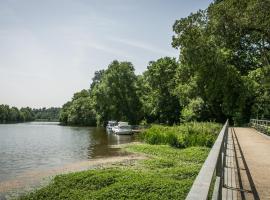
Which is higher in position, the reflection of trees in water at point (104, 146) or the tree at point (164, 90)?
the tree at point (164, 90)

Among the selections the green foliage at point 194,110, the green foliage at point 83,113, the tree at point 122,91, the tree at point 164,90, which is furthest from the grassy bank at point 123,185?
the green foliage at point 83,113

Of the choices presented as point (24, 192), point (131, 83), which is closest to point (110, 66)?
point (131, 83)

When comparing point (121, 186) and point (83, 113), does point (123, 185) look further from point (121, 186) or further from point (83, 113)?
point (83, 113)

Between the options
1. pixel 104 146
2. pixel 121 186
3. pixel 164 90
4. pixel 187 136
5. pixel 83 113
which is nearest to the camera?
pixel 121 186

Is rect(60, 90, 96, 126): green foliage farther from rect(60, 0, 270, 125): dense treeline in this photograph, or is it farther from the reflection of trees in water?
the reflection of trees in water

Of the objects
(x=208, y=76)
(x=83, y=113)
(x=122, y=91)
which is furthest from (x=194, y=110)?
(x=83, y=113)

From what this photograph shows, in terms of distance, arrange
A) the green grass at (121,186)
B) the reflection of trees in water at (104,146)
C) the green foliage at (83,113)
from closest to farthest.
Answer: the green grass at (121,186) → the reflection of trees in water at (104,146) → the green foliage at (83,113)

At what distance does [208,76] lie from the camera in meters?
47.6

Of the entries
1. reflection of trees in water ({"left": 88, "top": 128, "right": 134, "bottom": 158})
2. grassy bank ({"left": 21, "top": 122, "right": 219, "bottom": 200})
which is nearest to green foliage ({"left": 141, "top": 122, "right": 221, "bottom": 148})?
reflection of trees in water ({"left": 88, "top": 128, "right": 134, "bottom": 158})

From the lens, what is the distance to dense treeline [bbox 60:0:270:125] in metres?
27.2

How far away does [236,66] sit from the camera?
51969 mm

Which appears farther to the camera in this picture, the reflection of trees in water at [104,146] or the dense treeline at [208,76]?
the reflection of trees in water at [104,146]

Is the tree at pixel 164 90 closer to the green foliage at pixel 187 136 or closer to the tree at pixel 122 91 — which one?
the tree at pixel 122 91

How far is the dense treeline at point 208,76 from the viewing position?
2722 cm
